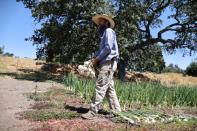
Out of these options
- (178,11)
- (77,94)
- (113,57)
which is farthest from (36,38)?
(113,57)

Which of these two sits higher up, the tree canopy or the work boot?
the tree canopy

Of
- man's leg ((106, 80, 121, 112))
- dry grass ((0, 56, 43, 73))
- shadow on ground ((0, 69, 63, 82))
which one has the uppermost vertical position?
dry grass ((0, 56, 43, 73))

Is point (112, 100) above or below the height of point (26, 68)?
below

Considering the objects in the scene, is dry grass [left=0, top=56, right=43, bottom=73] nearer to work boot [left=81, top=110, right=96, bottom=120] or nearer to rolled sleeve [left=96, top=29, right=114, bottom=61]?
rolled sleeve [left=96, top=29, right=114, bottom=61]

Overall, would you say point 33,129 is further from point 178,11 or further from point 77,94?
point 178,11

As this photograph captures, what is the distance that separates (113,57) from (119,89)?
Answer: 2.52 m

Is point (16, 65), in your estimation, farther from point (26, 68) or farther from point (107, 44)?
point (107, 44)

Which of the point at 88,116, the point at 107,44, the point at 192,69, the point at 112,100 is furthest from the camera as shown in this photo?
the point at 192,69

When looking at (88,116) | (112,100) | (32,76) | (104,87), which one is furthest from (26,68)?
(88,116)

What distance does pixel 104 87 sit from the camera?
9562mm

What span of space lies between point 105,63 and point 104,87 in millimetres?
544

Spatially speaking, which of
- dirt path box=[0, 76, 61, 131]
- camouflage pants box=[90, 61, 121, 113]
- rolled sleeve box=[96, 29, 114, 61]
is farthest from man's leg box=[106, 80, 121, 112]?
dirt path box=[0, 76, 61, 131]

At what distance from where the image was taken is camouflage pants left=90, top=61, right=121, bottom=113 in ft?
31.1

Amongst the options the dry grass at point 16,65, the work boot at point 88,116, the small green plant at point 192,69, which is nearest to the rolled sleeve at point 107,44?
the work boot at point 88,116
